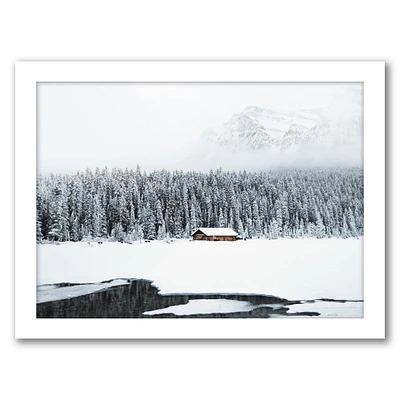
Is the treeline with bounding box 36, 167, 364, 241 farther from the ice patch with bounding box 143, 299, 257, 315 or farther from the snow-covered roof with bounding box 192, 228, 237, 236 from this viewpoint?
the ice patch with bounding box 143, 299, 257, 315

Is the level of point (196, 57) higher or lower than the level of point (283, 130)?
higher

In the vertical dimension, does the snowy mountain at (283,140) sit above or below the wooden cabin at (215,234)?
above

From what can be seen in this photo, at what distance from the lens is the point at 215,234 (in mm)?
2338

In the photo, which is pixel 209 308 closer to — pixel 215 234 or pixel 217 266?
pixel 217 266

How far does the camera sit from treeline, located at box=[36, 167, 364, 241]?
234cm

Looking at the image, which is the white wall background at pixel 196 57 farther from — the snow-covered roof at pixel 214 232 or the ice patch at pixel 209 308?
the snow-covered roof at pixel 214 232

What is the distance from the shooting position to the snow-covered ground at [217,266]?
233 cm

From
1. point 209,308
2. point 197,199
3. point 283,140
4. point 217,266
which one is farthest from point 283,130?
point 209,308

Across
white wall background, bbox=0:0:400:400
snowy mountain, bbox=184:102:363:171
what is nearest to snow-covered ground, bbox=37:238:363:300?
white wall background, bbox=0:0:400:400

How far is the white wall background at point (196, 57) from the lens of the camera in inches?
91.5

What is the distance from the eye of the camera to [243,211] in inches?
93.6

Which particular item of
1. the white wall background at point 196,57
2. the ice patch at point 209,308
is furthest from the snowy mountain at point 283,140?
the ice patch at point 209,308

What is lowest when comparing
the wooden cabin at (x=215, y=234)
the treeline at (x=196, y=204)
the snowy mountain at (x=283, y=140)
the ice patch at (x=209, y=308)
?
the ice patch at (x=209, y=308)

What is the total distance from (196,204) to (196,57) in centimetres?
64
